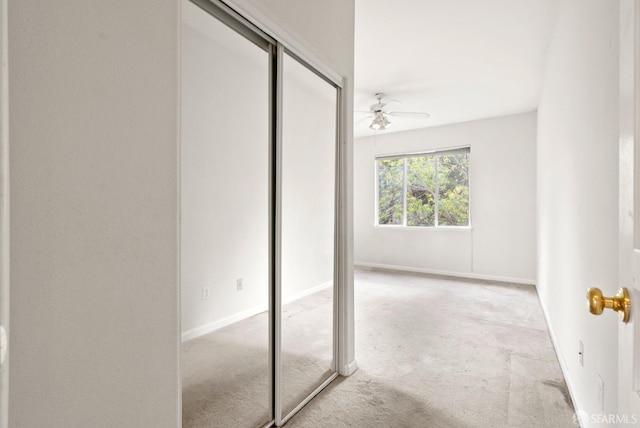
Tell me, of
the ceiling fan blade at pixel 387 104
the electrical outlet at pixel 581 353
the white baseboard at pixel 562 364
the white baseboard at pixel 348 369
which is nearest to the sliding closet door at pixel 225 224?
the white baseboard at pixel 348 369

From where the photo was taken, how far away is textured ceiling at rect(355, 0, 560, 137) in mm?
2514

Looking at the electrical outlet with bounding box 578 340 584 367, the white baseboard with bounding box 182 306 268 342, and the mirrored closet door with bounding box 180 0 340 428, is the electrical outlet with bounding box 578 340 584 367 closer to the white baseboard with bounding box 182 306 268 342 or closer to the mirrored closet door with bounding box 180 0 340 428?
the mirrored closet door with bounding box 180 0 340 428

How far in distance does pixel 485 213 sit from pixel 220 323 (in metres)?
4.92

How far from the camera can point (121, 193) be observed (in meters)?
0.97

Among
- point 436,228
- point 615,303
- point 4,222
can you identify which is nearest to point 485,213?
point 436,228

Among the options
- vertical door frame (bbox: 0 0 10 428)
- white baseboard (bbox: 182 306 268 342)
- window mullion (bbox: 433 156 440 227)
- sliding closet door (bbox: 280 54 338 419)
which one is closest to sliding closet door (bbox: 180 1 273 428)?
white baseboard (bbox: 182 306 268 342)

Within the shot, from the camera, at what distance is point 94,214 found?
2.99 feet

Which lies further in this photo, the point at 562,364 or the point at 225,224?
the point at 562,364

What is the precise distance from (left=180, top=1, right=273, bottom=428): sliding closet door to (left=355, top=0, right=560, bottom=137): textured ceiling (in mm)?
1457

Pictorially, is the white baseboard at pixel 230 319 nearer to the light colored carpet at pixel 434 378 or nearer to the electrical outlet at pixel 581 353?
the light colored carpet at pixel 434 378

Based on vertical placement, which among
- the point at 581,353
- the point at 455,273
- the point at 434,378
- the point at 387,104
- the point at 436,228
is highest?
the point at 387,104

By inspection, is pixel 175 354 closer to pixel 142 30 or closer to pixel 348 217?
pixel 142 30

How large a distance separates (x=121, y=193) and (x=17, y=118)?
0.93 ft

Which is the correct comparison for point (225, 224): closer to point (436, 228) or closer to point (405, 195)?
point (436, 228)
